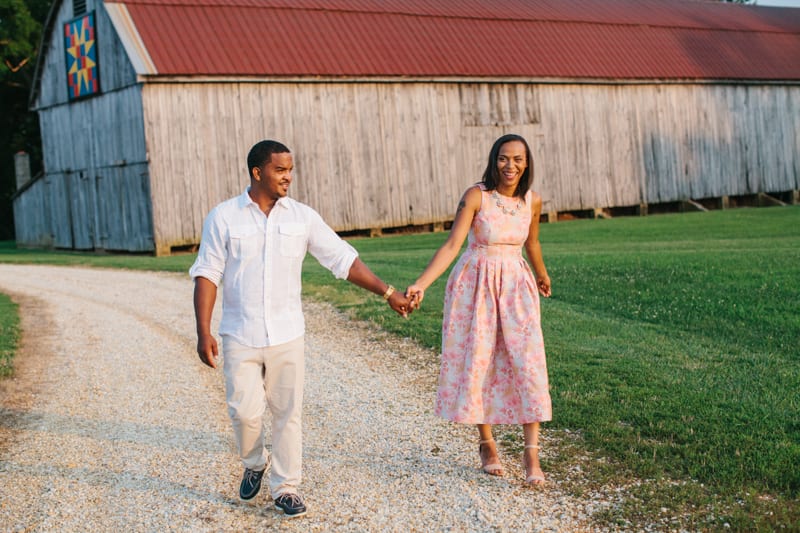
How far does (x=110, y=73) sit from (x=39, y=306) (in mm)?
11695

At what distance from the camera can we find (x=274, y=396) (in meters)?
5.25

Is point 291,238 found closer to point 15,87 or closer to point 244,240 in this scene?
point 244,240

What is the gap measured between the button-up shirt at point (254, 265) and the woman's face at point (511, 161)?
1.26 metres

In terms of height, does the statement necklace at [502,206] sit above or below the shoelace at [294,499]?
above

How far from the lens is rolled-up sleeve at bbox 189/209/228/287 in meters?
5.11

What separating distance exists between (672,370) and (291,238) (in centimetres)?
432

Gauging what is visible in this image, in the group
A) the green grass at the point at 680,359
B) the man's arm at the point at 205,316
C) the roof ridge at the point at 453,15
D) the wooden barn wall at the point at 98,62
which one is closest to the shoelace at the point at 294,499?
the man's arm at the point at 205,316

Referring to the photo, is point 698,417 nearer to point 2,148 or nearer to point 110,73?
point 110,73

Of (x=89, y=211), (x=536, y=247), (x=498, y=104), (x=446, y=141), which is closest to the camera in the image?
(x=536, y=247)

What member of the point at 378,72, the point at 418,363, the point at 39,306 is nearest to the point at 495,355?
the point at 418,363

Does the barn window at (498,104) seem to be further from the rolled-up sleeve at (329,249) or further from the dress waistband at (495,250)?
the rolled-up sleeve at (329,249)

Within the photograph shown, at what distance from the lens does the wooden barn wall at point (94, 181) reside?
23984 millimetres

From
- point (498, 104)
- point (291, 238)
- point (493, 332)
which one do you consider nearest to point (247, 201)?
point (291, 238)

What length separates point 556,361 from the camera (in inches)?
345
